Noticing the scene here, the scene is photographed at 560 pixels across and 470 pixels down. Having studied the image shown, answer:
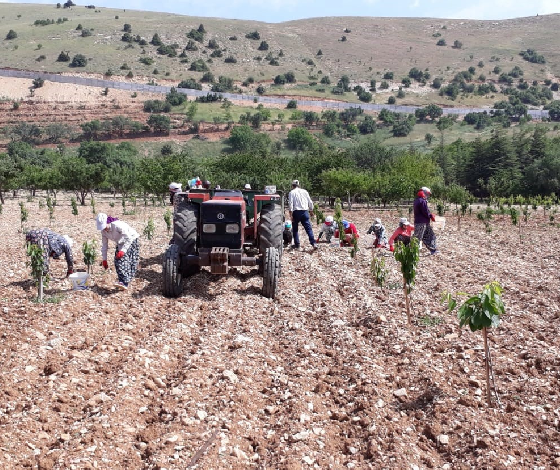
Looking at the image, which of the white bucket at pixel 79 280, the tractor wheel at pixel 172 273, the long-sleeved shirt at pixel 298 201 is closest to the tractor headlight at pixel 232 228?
the tractor wheel at pixel 172 273

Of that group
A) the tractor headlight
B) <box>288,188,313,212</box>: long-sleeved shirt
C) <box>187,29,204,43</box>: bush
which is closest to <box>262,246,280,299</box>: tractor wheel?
the tractor headlight

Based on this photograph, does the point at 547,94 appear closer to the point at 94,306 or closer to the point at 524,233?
the point at 524,233

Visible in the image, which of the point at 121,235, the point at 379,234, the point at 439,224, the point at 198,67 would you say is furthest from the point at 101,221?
the point at 198,67

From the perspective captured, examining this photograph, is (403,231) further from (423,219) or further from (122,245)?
(122,245)

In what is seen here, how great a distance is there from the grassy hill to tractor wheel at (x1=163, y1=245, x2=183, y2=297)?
366 feet

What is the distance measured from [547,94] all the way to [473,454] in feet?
440

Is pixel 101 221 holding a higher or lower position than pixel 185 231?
higher

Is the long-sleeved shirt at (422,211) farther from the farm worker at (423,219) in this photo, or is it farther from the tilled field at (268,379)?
the tilled field at (268,379)

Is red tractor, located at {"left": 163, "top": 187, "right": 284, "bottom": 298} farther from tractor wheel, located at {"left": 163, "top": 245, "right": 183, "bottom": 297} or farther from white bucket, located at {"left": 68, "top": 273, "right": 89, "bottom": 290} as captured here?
white bucket, located at {"left": 68, "top": 273, "right": 89, "bottom": 290}

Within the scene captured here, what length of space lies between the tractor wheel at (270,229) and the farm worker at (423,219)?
4.29 metres

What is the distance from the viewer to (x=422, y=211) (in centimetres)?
1360

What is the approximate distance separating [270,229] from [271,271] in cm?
109

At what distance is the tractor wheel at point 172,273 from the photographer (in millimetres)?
9453

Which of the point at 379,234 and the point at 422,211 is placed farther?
the point at 379,234
